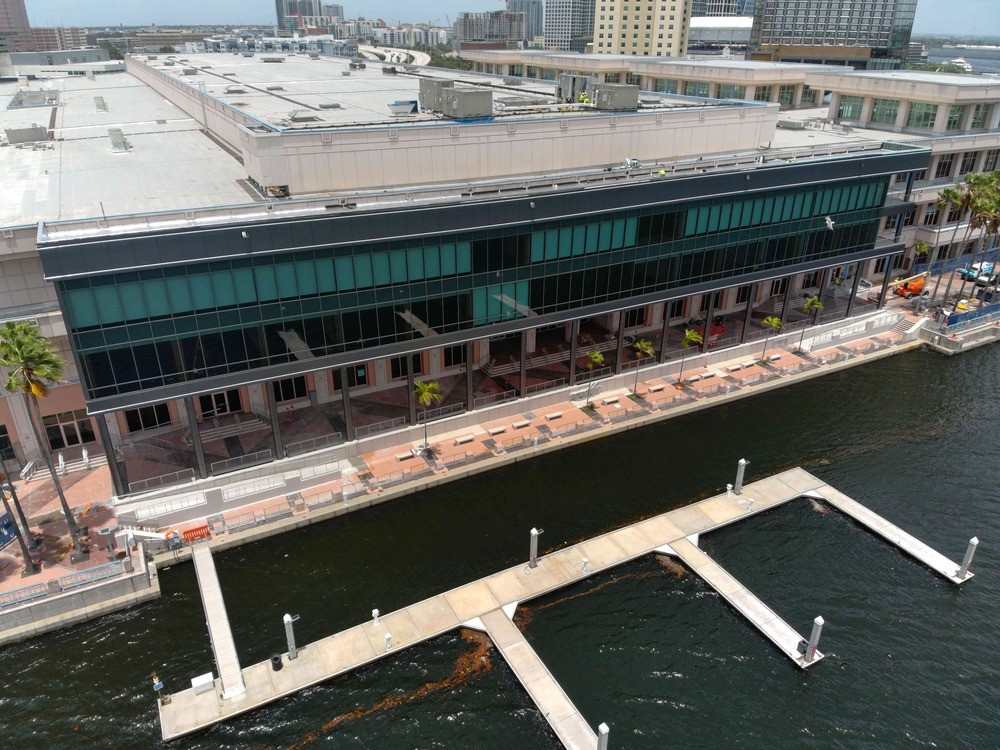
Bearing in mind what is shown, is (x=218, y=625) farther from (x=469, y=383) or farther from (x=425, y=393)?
(x=469, y=383)

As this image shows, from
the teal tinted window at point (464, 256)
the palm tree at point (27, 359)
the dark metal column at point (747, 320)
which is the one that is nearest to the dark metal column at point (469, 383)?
the teal tinted window at point (464, 256)

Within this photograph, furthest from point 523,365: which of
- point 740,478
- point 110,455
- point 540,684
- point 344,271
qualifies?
point 110,455

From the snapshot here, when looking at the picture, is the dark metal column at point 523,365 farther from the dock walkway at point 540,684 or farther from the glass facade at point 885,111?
the glass facade at point 885,111

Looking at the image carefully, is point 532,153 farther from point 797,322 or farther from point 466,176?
point 797,322

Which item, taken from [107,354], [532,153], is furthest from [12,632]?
[532,153]

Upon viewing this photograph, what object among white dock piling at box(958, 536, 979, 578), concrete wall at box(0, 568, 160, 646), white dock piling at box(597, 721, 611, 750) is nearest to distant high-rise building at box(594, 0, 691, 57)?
white dock piling at box(958, 536, 979, 578)
